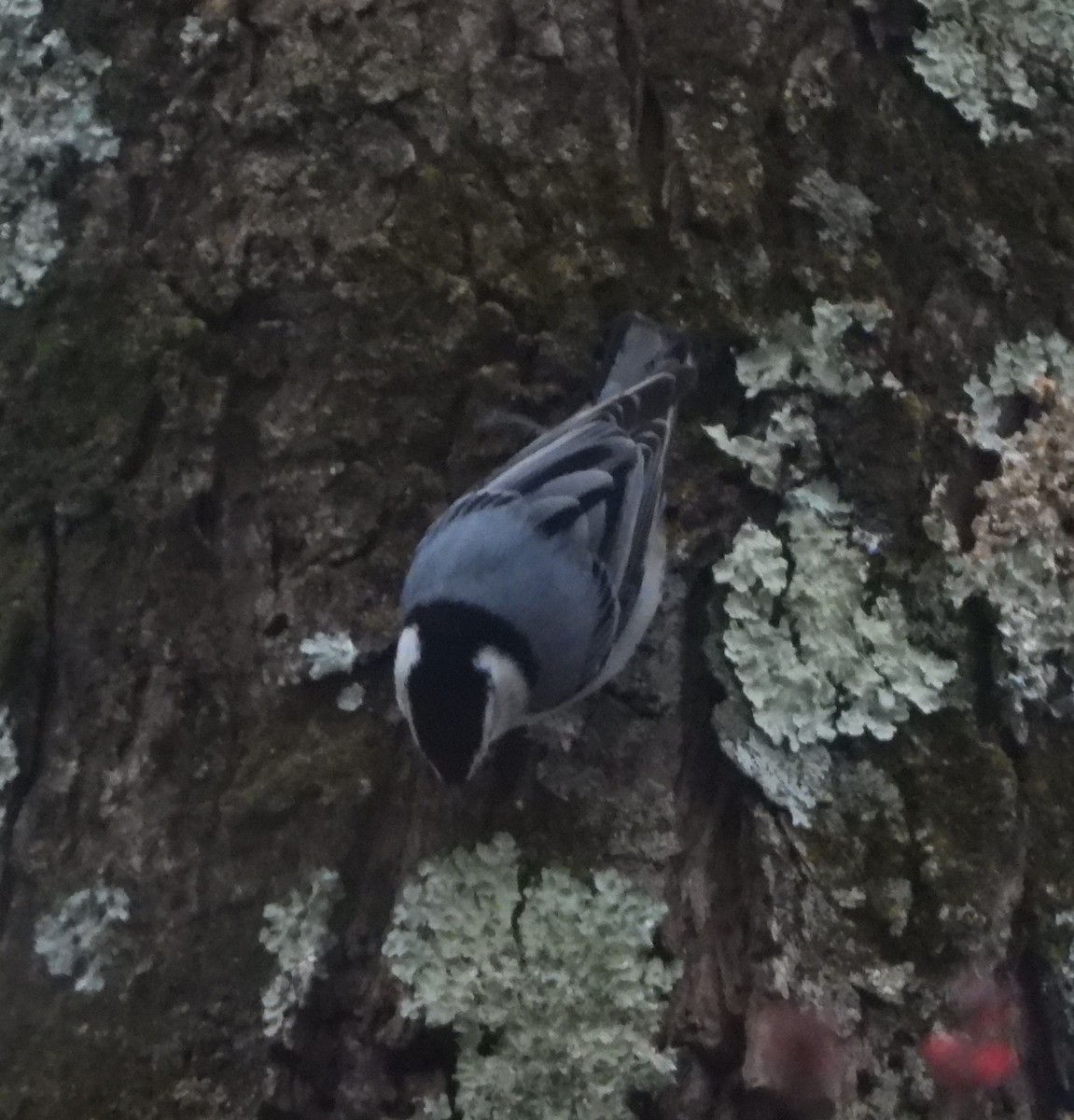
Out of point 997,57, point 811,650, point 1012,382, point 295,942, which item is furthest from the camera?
point 997,57

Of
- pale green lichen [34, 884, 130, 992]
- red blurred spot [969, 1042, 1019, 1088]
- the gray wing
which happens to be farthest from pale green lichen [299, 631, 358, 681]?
red blurred spot [969, 1042, 1019, 1088]

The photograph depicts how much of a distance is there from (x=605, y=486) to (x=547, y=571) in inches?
5.8

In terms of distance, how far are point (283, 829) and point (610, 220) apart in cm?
87

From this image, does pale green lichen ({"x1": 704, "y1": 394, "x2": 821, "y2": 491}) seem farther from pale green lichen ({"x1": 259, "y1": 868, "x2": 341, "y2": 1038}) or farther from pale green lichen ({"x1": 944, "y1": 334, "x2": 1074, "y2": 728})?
pale green lichen ({"x1": 259, "y1": 868, "x2": 341, "y2": 1038})

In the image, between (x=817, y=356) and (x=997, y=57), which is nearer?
(x=817, y=356)

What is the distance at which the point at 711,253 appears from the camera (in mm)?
1809

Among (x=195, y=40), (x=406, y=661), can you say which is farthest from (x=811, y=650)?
(x=195, y=40)

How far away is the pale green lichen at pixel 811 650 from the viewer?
5.46 ft

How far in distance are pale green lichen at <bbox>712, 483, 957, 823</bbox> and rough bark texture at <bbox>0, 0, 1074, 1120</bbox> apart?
39 millimetres

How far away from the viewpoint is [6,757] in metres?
1.63

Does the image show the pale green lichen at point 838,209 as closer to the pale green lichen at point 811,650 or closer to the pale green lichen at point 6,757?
the pale green lichen at point 811,650

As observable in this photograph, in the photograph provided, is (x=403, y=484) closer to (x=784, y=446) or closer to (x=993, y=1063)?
(x=784, y=446)

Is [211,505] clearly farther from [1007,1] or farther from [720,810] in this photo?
[1007,1]

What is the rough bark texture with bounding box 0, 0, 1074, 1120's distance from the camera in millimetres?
1568
